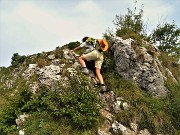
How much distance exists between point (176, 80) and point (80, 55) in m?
4.15

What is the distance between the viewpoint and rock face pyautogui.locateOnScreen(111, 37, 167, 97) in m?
Result: 12.4

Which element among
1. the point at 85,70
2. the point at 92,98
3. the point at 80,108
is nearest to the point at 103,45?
the point at 85,70

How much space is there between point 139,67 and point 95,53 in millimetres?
1798

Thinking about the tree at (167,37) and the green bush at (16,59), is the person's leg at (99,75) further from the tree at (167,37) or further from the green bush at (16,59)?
the green bush at (16,59)

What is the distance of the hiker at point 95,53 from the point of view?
1224 cm

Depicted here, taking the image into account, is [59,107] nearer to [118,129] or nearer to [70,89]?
[70,89]

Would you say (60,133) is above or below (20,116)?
below

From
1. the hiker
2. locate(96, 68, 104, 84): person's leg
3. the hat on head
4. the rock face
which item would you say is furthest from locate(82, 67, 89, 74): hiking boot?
the rock face

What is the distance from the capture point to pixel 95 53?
12.4 metres

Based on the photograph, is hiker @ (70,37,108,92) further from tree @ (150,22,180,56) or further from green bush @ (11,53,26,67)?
green bush @ (11,53,26,67)

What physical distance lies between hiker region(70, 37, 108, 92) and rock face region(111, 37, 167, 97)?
0.70 metres

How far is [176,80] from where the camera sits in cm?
1388

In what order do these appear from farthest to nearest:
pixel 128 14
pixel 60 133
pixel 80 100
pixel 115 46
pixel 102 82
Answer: pixel 128 14 → pixel 115 46 → pixel 102 82 → pixel 80 100 → pixel 60 133

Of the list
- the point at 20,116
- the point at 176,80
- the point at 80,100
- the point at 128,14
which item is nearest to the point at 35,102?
the point at 20,116
